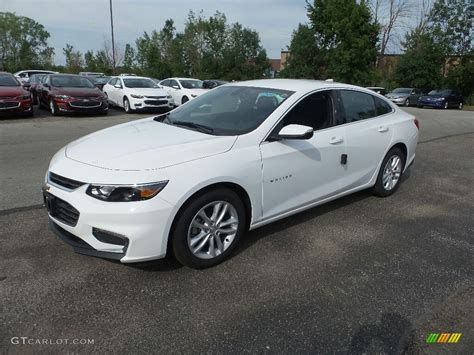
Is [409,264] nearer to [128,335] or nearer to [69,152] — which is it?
[128,335]

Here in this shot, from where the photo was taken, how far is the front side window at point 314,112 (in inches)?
144

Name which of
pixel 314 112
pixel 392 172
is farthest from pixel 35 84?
pixel 392 172

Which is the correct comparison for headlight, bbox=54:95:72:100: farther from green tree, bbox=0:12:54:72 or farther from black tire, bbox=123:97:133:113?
green tree, bbox=0:12:54:72

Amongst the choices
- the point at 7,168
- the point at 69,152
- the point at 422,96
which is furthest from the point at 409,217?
the point at 422,96

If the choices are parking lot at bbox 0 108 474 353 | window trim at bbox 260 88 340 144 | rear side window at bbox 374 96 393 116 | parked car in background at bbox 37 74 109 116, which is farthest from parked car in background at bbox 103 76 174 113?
window trim at bbox 260 88 340 144

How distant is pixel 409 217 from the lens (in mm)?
4508

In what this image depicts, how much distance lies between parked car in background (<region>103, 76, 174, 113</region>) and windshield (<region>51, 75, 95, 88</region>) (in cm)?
162

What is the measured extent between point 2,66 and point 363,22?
58.0 meters

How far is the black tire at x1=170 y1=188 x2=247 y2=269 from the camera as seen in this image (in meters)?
2.89

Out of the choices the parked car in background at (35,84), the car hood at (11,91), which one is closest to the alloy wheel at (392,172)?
the car hood at (11,91)

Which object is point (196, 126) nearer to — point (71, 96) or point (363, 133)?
point (363, 133)

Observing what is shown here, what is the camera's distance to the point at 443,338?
8.00ft

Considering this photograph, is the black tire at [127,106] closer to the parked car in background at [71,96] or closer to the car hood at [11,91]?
the parked car in background at [71,96]

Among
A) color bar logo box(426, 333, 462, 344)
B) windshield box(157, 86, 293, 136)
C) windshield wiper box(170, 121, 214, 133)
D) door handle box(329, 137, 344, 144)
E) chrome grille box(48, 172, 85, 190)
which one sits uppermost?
windshield box(157, 86, 293, 136)
